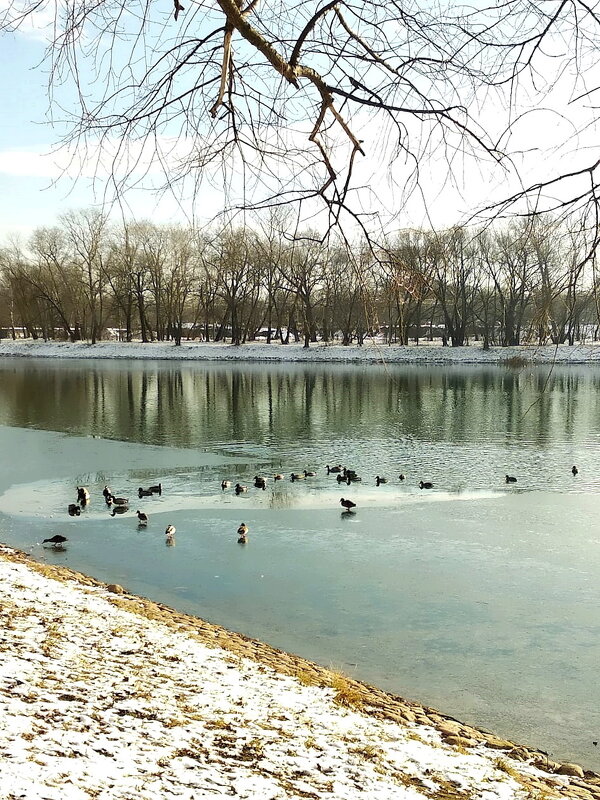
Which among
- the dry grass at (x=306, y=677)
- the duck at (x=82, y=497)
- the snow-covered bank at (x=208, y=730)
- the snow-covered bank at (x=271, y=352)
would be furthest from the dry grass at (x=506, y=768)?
the snow-covered bank at (x=271, y=352)

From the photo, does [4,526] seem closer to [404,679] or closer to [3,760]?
[404,679]

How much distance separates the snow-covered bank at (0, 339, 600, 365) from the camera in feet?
189

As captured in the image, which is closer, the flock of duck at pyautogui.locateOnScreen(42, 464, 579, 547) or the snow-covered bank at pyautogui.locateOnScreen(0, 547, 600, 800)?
the snow-covered bank at pyautogui.locateOnScreen(0, 547, 600, 800)

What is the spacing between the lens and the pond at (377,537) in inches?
268

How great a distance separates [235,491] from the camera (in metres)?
13.9

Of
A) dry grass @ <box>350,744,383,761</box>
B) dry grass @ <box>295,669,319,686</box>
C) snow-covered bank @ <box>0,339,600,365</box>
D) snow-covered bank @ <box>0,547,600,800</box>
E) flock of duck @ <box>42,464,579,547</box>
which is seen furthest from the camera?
snow-covered bank @ <box>0,339,600,365</box>

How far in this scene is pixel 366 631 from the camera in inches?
299

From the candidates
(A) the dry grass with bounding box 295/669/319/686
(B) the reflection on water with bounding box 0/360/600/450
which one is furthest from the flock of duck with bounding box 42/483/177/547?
(B) the reflection on water with bounding box 0/360/600/450

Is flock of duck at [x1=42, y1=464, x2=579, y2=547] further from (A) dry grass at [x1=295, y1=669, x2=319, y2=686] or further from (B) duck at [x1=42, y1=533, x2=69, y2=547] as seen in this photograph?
(A) dry grass at [x1=295, y1=669, x2=319, y2=686]

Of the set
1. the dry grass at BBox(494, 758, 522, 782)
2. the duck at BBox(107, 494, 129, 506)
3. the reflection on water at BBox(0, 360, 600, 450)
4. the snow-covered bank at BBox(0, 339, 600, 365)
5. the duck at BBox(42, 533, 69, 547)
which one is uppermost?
the snow-covered bank at BBox(0, 339, 600, 365)

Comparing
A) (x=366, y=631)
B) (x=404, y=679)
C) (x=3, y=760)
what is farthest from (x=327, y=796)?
(x=366, y=631)

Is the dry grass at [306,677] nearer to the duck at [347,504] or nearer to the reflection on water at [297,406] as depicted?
the duck at [347,504]

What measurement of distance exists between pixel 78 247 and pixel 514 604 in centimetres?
6483

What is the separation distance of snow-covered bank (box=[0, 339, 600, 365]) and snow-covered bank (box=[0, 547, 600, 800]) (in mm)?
47693
